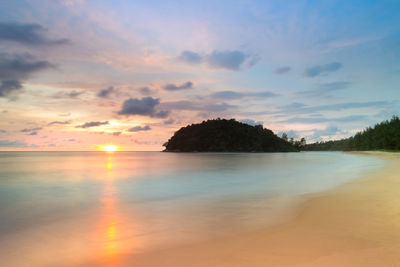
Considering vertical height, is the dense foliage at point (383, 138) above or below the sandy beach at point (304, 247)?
above

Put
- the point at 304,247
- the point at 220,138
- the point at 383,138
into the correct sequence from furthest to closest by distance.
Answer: the point at 220,138 → the point at 383,138 → the point at 304,247

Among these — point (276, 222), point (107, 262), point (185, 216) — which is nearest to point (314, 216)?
point (276, 222)

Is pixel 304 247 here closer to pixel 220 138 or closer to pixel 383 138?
pixel 383 138

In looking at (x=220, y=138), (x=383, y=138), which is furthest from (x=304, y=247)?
(x=220, y=138)

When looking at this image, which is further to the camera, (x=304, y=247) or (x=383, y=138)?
(x=383, y=138)

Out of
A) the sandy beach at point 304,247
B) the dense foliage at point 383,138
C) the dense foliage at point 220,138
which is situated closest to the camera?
the sandy beach at point 304,247

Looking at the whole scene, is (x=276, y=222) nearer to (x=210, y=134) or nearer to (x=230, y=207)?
(x=230, y=207)

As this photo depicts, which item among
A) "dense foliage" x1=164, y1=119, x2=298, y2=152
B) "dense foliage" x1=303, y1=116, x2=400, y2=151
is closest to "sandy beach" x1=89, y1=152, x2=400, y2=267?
"dense foliage" x1=303, y1=116, x2=400, y2=151

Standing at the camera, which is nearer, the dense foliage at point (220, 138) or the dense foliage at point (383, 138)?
the dense foliage at point (383, 138)

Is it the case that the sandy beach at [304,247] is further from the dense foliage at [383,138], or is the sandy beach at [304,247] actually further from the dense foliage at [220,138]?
the dense foliage at [220,138]

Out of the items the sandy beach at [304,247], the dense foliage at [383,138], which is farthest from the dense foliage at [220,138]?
the sandy beach at [304,247]

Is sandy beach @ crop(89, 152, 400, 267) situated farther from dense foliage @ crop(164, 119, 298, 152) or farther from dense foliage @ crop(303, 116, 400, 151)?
dense foliage @ crop(164, 119, 298, 152)

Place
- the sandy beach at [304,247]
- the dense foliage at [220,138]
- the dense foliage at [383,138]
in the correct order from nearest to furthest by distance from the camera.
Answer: the sandy beach at [304,247] < the dense foliage at [383,138] < the dense foliage at [220,138]

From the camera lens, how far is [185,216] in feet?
30.5
